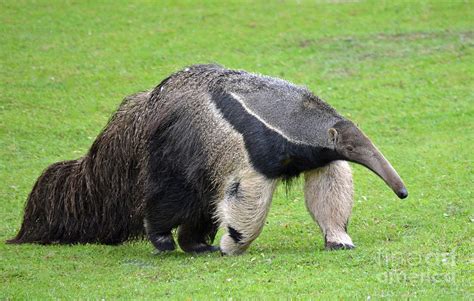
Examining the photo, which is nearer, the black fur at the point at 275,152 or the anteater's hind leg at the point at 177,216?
the black fur at the point at 275,152

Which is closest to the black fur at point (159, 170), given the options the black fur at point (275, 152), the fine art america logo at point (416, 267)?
the black fur at point (275, 152)

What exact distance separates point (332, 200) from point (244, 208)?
39.1 inches

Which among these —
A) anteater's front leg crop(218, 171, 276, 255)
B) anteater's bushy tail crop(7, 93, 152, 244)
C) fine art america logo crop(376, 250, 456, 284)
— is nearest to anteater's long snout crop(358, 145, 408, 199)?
fine art america logo crop(376, 250, 456, 284)

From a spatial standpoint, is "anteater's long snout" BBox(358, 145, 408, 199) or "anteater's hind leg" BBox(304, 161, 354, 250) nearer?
"anteater's long snout" BBox(358, 145, 408, 199)

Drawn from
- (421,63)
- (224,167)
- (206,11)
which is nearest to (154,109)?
(224,167)

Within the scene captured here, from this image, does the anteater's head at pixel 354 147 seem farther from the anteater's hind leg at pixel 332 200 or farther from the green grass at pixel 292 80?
the green grass at pixel 292 80

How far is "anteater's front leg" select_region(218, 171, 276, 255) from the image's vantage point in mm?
10852

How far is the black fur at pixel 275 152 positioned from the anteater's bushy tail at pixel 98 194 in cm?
174

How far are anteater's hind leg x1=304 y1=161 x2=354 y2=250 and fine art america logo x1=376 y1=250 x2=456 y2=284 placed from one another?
826 millimetres

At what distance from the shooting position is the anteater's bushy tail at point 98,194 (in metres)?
12.3

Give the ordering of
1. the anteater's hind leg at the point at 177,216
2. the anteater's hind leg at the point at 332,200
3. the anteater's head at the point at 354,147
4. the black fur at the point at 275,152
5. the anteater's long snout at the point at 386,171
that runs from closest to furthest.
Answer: the anteater's long snout at the point at 386,171 < the anteater's head at the point at 354,147 < the black fur at the point at 275,152 < the anteater's hind leg at the point at 332,200 < the anteater's hind leg at the point at 177,216

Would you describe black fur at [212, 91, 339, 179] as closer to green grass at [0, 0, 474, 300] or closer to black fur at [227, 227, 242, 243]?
black fur at [227, 227, 242, 243]

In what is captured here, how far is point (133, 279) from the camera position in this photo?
33.8 ft

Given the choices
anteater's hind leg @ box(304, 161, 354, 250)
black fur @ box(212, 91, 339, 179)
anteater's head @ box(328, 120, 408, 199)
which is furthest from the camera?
anteater's hind leg @ box(304, 161, 354, 250)
